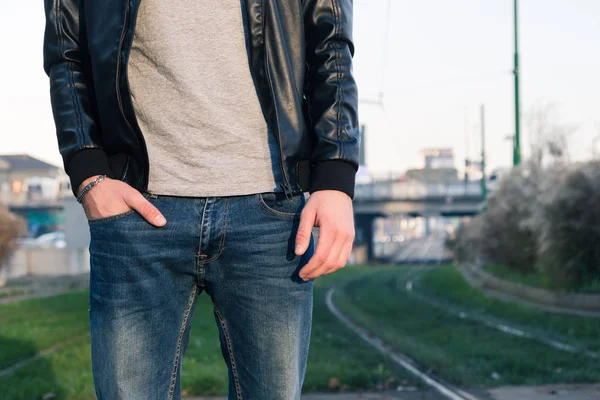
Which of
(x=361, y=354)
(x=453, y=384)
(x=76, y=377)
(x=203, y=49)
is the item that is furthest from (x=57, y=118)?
(x=361, y=354)

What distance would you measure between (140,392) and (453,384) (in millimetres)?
5274

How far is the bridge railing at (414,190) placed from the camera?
57.2 meters

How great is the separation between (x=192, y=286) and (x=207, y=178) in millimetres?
272

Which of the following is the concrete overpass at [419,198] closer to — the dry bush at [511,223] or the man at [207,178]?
the dry bush at [511,223]

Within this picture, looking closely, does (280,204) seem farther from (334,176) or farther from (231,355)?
(231,355)

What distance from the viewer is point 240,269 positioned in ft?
6.83

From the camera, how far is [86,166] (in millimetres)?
2113

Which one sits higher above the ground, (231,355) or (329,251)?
(329,251)

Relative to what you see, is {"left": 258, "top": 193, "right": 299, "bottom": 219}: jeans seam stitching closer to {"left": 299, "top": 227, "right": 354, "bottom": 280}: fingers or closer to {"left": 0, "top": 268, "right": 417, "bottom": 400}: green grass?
{"left": 299, "top": 227, "right": 354, "bottom": 280}: fingers

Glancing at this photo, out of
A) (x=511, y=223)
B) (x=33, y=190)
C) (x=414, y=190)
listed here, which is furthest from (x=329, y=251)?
(x=33, y=190)

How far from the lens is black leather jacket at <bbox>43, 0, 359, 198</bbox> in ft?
6.93

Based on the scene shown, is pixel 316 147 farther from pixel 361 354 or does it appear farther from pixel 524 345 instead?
pixel 524 345

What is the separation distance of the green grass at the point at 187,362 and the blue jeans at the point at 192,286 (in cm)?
398

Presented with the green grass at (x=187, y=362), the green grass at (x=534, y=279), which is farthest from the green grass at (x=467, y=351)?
the green grass at (x=534, y=279)
